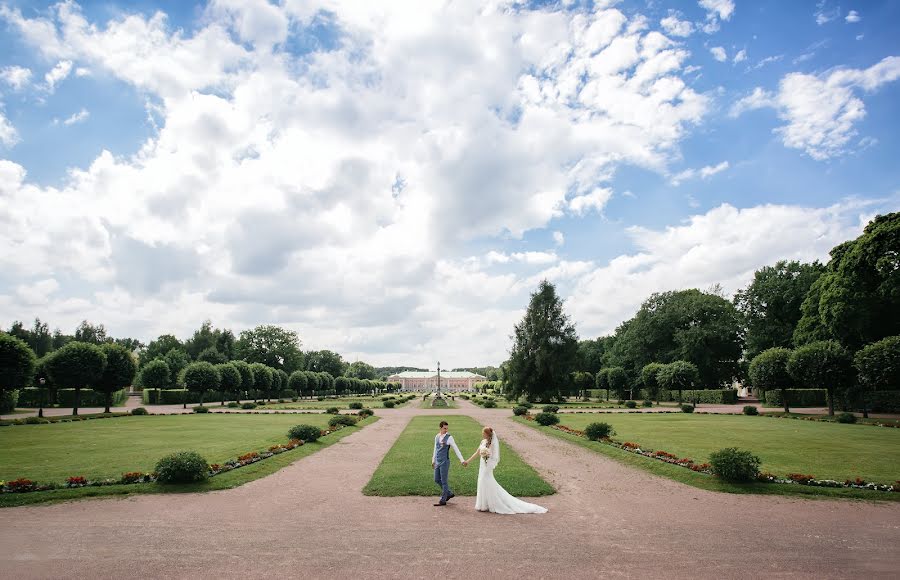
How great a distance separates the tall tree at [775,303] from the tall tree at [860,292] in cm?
1428

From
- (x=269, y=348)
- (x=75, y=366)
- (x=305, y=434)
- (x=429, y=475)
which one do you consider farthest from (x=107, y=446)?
(x=269, y=348)

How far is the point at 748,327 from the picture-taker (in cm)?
6253

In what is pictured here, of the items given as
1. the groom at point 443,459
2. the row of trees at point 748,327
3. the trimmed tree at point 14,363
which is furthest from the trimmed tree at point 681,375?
the trimmed tree at point 14,363

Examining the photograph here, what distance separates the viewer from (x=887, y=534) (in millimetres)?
8875

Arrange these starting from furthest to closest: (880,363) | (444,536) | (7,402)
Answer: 1. (7,402)
2. (880,363)
3. (444,536)

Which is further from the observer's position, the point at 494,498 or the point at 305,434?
the point at 305,434

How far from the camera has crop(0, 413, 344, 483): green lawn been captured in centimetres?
1446

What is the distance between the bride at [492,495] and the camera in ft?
33.2

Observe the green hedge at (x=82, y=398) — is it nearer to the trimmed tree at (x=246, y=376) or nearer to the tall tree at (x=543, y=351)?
the trimmed tree at (x=246, y=376)

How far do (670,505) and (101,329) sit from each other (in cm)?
12764

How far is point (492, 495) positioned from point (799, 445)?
16380 millimetres

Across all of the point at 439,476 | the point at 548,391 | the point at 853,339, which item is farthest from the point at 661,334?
the point at 439,476

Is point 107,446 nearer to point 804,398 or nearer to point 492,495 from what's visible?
point 492,495

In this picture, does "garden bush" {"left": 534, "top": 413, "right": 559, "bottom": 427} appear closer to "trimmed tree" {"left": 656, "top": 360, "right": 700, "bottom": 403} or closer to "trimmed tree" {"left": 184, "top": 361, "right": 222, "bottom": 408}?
"trimmed tree" {"left": 656, "top": 360, "right": 700, "bottom": 403}
